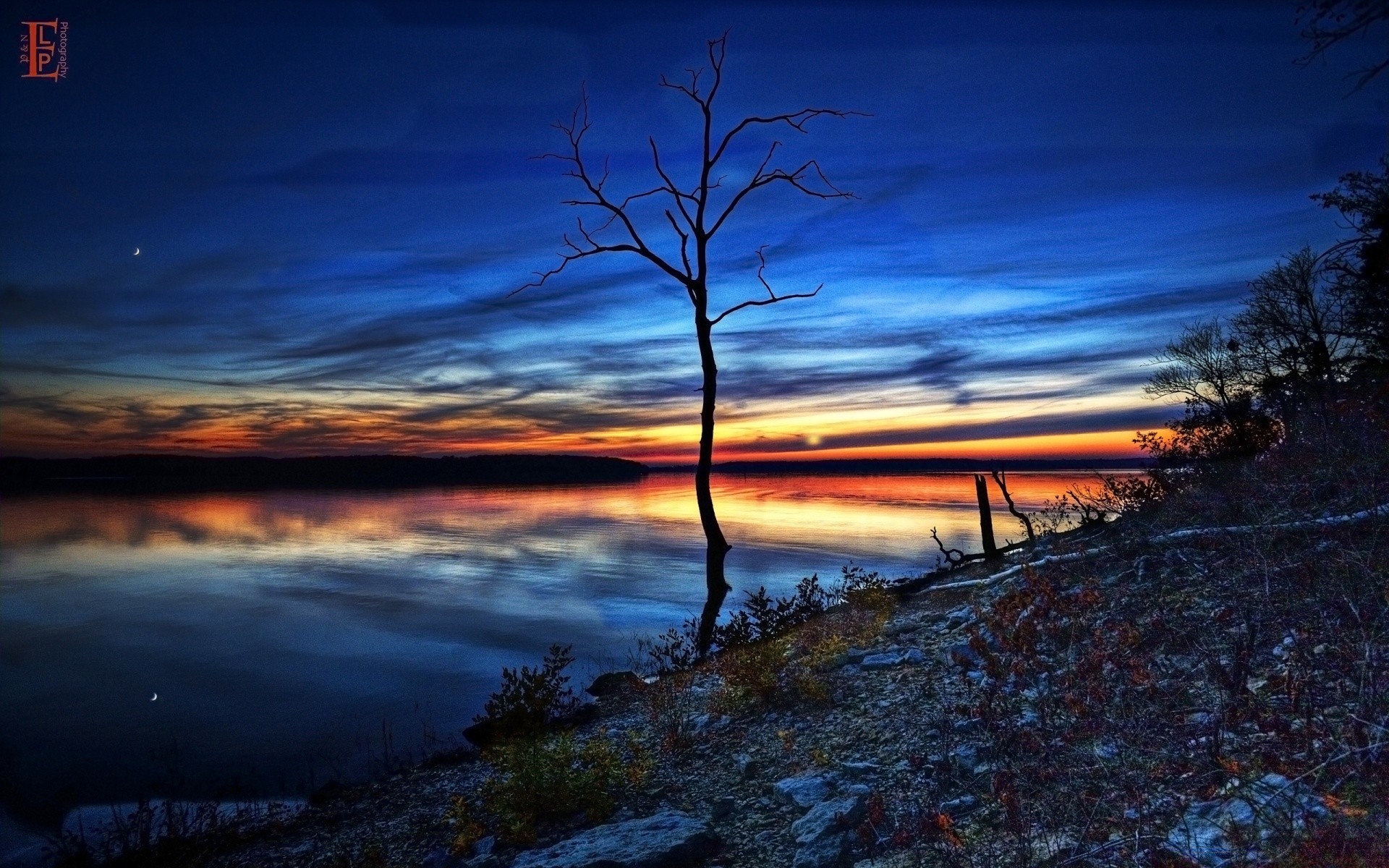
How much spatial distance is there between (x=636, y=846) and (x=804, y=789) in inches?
63.4

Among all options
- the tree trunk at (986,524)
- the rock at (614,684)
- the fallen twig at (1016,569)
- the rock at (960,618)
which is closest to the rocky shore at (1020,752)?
Result: the rock at (960,618)

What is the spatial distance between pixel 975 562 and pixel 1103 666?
12323 mm

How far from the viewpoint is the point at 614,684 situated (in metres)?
13.6

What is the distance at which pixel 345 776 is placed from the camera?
35.8 ft

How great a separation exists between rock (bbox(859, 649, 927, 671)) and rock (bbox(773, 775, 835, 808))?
3.31 meters

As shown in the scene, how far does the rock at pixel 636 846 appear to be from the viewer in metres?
5.55

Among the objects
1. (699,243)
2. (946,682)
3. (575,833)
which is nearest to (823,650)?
(946,682)

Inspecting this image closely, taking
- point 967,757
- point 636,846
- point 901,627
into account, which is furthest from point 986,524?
point 636,846

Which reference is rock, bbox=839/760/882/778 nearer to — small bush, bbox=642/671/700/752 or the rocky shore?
the rocky shore

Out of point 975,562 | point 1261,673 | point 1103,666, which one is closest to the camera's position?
point 1261,673

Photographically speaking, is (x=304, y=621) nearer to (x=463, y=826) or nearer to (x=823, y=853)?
(x=463, y=826)

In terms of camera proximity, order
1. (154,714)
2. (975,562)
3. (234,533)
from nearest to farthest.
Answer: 1. (154,714)
2. (975,562)
3. (234,533)

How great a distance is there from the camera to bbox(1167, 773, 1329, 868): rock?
4090 mm

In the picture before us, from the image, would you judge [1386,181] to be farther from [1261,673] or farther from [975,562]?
[1261,673]
